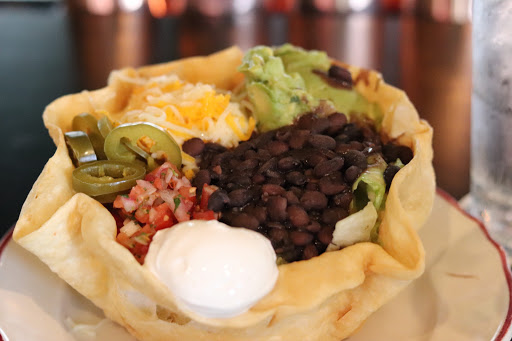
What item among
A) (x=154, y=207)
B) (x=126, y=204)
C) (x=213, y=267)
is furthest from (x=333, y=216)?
(x=126, y=204)

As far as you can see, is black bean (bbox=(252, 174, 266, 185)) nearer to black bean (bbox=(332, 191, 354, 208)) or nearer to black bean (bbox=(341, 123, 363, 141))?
black bean (bbox=(332, 191, 354, 208))

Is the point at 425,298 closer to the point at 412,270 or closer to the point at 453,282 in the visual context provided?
the point at 453,282

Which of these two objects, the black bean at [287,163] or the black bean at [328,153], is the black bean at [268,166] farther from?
the black bean at [328,153]

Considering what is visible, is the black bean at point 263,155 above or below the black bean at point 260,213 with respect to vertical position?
above

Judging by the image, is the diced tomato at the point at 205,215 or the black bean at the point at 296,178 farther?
the black bean at the point at 296,178

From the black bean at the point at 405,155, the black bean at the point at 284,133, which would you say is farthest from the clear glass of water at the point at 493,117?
the black bean at the point at 284,133

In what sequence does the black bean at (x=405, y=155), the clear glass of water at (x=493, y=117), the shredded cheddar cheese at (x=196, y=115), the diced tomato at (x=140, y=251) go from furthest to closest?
the clear glass of water at (x=493, y=117)
the shredded cheddar cheese at (x=196, y=115)
the black bean at (x=405, y=155)
the diced tomato at (x=140, y=251)

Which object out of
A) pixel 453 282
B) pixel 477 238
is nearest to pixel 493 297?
pixel 453 282

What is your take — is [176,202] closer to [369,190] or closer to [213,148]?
[213,148]
